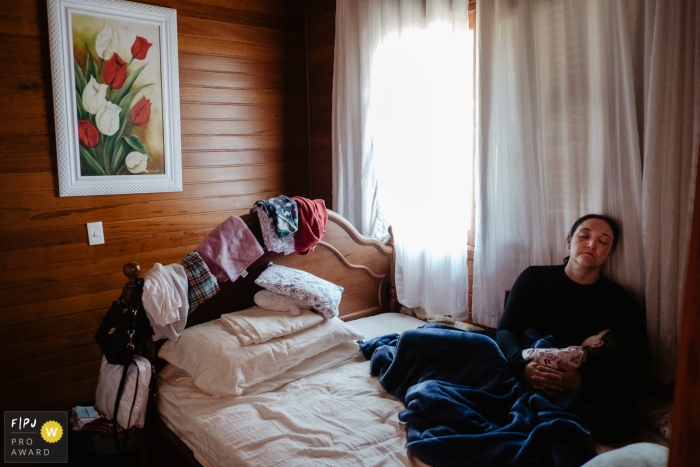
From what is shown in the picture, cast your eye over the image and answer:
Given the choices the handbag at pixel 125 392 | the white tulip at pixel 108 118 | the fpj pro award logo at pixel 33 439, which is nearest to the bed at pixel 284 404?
the handbag at pixel 125 392

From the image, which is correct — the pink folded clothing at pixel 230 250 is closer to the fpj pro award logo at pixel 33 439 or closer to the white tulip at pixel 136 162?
the white tulip at pixel 136 162

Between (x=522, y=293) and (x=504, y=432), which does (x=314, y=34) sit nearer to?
(x=522, y=293)

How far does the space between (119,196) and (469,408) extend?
1994 millimetres

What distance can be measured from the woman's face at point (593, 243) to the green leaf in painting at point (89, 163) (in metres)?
2.18

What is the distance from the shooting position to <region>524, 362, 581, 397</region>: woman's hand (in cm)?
186

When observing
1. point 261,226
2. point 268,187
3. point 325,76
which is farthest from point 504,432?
point 325,76

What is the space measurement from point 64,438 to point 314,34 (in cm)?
253

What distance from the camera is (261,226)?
2377mm

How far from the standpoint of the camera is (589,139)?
218 centimetres

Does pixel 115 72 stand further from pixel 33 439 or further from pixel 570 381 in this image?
pixel 570 381

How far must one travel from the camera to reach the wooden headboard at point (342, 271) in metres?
2.34

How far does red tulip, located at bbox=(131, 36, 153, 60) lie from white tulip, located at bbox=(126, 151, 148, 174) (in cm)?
48

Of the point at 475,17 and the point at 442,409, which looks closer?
the point at 442,409

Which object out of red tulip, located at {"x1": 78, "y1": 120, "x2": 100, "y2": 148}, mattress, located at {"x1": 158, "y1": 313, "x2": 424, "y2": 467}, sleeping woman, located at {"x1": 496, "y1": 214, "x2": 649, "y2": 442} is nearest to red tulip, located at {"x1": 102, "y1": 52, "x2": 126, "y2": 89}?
red tulip, located at {"x1": 78, "y1": 120, "x2": 100, "y2": 148}
